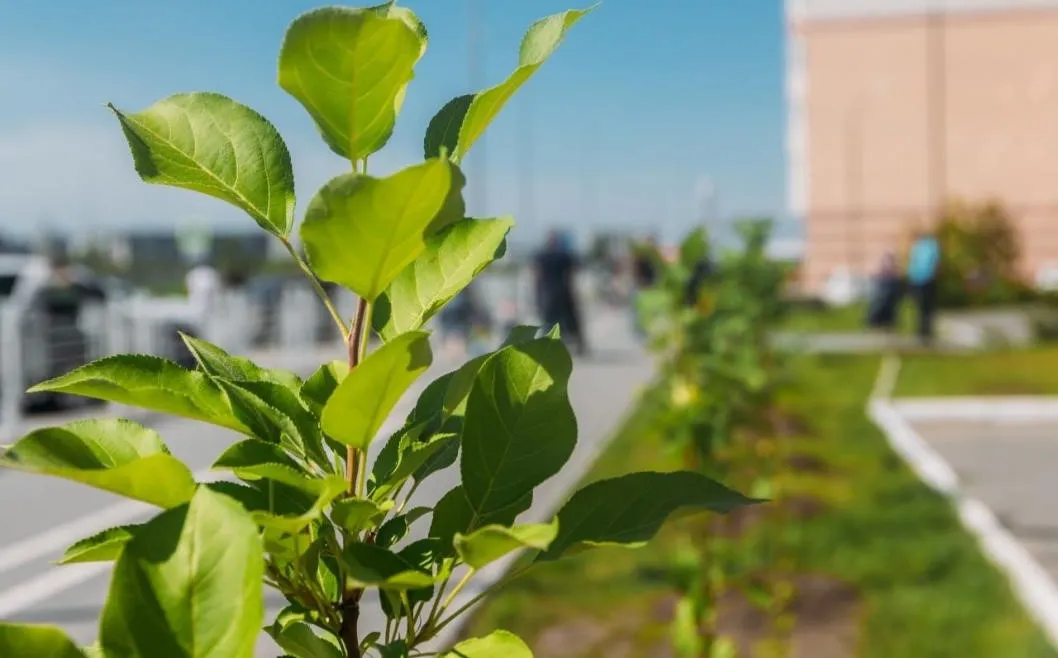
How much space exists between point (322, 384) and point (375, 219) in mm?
202

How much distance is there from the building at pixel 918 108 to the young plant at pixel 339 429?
31.1 m

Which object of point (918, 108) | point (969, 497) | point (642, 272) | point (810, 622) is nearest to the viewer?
point (810, 622)

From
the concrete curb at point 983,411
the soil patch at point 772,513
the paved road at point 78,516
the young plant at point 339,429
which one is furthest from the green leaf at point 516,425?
the concrete curb at point 983,411

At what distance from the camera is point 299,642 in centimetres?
78

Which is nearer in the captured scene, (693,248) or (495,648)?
(495,648)

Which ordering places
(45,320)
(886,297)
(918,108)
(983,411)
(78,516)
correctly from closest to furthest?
(78,516) → (983,411) → (45,320) → (886,297) → (918,108)

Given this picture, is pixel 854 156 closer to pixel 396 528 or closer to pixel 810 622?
pixel 810 622

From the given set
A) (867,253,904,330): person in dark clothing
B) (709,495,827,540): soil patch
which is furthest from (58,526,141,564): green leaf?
(867,253,904,330): person in dark clothing

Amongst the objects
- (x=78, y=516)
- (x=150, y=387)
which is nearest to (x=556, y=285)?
(x=78, y=516)

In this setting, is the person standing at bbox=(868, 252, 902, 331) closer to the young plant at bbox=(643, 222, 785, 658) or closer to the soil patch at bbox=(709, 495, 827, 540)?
the soil patch at bbox=(709, 495, 827, 540)

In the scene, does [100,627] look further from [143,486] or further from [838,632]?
[838,632]

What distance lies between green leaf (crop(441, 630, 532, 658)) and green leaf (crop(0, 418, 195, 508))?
233 mm

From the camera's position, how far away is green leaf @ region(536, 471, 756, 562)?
31.1 inches

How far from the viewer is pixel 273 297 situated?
1811cm
